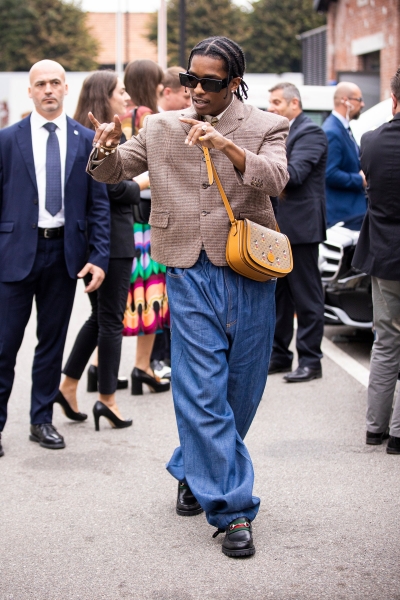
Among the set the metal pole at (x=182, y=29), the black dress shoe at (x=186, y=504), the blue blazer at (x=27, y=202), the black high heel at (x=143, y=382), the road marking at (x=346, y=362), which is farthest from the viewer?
the metal pole at (x=182, y=29)

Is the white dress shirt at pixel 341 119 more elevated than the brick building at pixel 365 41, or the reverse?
the brick building at pixel 365 41

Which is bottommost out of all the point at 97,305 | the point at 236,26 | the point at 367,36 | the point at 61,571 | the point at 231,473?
the point at 61,571

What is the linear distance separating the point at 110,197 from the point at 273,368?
229 cm

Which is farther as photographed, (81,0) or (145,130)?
(81,0)

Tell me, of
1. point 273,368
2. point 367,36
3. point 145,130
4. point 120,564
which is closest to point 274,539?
point 120,564

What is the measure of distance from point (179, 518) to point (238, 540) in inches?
20.9

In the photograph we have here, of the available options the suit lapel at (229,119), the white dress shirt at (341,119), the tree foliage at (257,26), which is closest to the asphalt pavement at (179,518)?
the suit lapel at (229,119)

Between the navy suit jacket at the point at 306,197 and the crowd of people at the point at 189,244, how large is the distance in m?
0.01

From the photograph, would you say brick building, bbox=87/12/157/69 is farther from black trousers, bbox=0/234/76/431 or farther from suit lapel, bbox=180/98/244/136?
suit lapel, bbox=180/98/244/136

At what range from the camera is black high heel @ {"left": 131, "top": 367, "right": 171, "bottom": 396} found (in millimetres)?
6801

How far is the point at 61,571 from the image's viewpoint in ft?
12.2

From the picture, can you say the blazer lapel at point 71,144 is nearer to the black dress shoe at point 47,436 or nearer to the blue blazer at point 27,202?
the blue blazer at point 27,202

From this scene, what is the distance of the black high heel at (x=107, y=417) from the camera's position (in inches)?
227

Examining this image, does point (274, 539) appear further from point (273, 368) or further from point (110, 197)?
point (273, 368)
